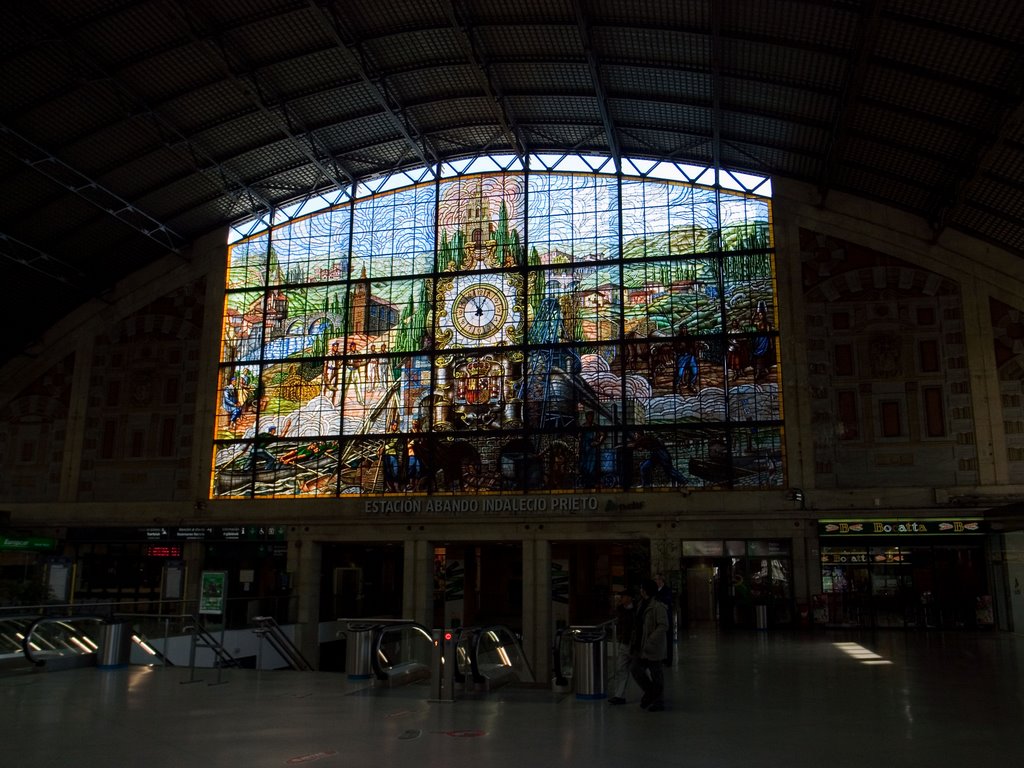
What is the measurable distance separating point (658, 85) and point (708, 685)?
64.3 ft

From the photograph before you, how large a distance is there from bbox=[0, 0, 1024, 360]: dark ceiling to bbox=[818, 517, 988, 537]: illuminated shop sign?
848 centimetres

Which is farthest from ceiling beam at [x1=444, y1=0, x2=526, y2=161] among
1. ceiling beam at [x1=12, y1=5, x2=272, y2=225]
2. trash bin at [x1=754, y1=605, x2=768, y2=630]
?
trash bin at [x1=754, y1=605, x2=768, y2=630]

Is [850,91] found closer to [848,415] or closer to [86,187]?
[848,415]

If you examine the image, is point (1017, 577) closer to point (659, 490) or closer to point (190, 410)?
point (659, 490)

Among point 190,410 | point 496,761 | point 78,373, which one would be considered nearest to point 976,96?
point 496,761

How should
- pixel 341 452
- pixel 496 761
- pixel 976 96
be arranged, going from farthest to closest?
pixel 341 452, pixel 976 96, pixel 496 761

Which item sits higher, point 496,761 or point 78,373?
point 78,373

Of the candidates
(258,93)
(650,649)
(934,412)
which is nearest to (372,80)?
(258,93)

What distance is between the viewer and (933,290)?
27938 millimetres

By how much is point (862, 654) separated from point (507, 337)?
16.5 metres

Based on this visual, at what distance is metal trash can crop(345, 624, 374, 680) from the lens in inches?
572

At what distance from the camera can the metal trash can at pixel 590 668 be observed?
40.0 ft

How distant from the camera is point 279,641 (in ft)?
80.7

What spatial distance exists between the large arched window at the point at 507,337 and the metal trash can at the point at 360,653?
15.5 m
